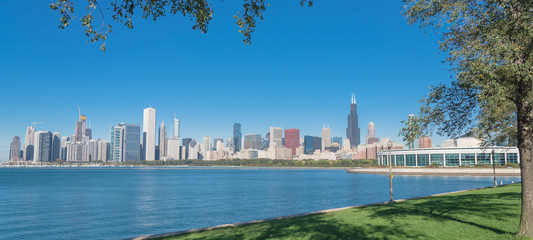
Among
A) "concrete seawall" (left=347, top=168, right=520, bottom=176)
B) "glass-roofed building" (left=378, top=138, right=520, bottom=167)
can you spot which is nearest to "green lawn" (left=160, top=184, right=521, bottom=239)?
"concrete seawall" (left=347, top=168, right=520, bottom=176)

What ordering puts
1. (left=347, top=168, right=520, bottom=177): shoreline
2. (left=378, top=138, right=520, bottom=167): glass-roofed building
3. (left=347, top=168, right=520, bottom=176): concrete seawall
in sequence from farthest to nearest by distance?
(left=378, top=138, right=520, bottom=167): glass-roofed building
(left=347, top=168, right=520, bottom=176): concrete seawall
(left=347, top=168, right=520, bottom=177): shoreline

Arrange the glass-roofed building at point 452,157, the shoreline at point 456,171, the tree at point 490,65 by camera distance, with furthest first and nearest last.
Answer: the glass-roofed building at point 452,157
the shoreline at point 456,171
the tree at point 490,65

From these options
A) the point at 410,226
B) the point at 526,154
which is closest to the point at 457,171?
the point at 410,226

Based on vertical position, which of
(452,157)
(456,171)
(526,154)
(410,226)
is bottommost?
(456,171)

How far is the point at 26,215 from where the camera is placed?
43031 millimetres

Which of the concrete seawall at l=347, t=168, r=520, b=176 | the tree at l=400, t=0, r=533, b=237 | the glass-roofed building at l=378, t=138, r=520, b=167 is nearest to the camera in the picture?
the tree at l=400, t=0, r=533, b=237

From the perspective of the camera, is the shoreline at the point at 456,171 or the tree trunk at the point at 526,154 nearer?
the tree trunk at the point at 526,154

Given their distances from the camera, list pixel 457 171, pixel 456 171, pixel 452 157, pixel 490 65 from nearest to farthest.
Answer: pixel 490 65 < pixel 457 171 < pixel 456 171 < pixel 452 157

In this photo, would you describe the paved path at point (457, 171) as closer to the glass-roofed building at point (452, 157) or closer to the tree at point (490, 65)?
the glass-roofed building at point (452, 157)

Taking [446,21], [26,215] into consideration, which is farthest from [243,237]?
[26,215]

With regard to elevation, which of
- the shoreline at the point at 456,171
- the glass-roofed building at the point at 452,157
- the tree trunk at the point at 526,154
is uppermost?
the tree trunk at the point at 526,154

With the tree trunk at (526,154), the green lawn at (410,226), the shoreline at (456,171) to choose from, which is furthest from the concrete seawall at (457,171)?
the tree trunk at (526,154)

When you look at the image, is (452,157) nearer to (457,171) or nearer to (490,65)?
(457,171)

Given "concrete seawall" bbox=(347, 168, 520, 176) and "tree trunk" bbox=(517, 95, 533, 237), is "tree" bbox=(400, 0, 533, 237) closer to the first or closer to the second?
"tree trunk" bbox=(517, 95, 533, 237)
